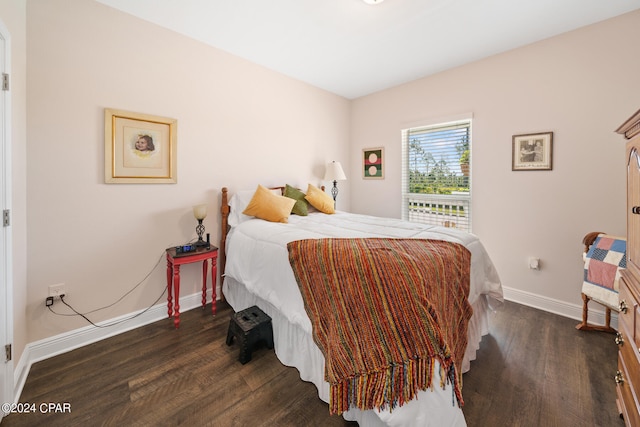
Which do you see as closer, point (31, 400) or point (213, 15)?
point (31, 400)

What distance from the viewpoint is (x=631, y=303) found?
1.13 meters

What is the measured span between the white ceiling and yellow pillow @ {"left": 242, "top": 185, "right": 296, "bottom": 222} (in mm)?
1541

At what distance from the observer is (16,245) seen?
159 centimetres

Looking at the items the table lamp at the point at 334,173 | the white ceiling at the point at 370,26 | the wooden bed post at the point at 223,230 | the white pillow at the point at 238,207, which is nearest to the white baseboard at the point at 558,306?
the table lamp at the point at 334,173

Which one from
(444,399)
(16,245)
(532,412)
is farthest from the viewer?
(16,245)

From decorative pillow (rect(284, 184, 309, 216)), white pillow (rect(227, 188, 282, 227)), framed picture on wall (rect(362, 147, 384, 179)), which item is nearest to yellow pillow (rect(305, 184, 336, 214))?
decorative pillow (rect(284, 184, 309, 216))

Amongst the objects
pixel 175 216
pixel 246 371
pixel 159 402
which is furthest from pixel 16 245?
pixel 246 371

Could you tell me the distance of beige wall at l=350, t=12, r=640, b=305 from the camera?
88.0 inches

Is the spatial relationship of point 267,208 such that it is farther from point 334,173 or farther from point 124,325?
point 124,325

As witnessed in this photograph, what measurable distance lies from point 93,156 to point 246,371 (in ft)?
6.64

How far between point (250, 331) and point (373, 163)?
308 cm

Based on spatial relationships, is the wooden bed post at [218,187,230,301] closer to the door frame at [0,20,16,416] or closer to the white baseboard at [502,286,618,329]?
the door frame at [0,20,16,416]

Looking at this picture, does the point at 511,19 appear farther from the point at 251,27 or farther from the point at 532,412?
the point at 532,412

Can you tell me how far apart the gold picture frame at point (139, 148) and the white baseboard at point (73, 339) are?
1186 millimetres
